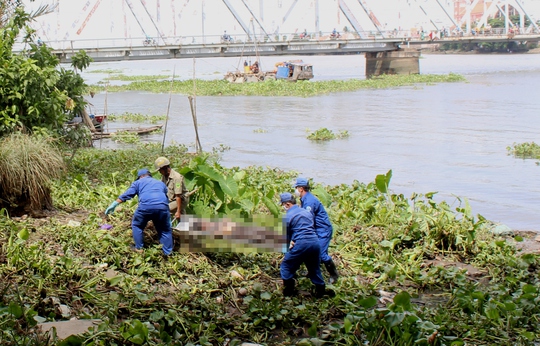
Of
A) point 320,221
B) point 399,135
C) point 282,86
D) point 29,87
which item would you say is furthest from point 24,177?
point 282,86

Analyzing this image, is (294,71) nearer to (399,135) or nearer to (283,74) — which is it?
(283,74)

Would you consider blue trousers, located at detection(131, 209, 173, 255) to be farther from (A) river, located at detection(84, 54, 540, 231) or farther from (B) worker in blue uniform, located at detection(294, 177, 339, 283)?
(A) river, located at detection(84, 54, 540, 231)

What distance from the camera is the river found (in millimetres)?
16109

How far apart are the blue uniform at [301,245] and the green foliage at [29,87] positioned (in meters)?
6.38

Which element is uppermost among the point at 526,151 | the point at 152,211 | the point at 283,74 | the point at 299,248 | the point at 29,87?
the point at 283,74

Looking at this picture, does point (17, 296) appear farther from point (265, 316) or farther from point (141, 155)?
point (141, 155)

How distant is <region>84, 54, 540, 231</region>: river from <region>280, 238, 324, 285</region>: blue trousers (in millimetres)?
4578

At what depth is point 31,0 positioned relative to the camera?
539 inches

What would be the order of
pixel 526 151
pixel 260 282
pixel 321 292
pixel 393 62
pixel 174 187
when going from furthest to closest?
1. pixel 393 62
2. pixel 526 151
3. pixel 174 187
4. pixel 260 282
5. pixel 321 292

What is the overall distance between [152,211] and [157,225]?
0.21 meters

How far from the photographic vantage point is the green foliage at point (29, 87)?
1141 centimetres

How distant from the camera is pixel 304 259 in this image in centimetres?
691

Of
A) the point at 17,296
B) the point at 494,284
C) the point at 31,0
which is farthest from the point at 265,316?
the point at 31,0

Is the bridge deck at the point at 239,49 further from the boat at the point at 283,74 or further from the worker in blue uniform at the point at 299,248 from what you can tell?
the worker in blue uniform at the point at 299,248
